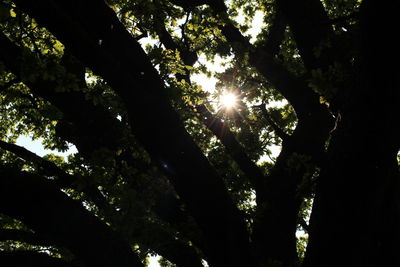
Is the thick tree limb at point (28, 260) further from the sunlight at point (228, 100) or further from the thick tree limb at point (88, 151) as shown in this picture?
the sunlight at point (228, 100)

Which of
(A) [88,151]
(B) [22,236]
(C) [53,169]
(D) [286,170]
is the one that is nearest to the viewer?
(B) [22,236]

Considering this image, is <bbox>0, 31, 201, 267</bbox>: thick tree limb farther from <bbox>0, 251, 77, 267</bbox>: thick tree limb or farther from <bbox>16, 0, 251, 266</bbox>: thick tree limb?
<bbox>16, 0, 251, 266</bbox>: thick tree limb

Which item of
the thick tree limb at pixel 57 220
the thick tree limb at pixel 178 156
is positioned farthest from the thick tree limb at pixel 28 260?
the thick tree limb at pixel 178 156

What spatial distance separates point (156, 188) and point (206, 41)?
4.89 m

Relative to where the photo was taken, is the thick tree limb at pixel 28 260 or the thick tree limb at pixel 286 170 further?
the thick tree limb at pixel 286 170

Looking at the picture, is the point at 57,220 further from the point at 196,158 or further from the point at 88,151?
the point at 88,151

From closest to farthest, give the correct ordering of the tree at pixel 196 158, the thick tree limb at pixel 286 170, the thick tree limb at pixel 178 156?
the tree at pixel 196 158
the thick tree limb at pixel 178 156
the thick tree limb at pixel 286 170

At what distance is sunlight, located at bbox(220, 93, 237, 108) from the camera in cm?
819

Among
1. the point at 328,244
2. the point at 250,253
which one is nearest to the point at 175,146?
the point at 250,253

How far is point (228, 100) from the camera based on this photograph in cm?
840

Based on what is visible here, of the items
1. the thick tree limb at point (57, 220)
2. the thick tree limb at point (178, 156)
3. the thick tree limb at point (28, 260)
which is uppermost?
the thick tree limb at point (178, 156)

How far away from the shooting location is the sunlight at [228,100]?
26.9 ft

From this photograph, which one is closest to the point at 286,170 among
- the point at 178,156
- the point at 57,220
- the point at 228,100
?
the point at 228,100

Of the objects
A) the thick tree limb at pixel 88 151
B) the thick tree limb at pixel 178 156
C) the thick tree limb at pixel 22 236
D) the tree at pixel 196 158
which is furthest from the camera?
the thick tree limb at pixel 88 151
